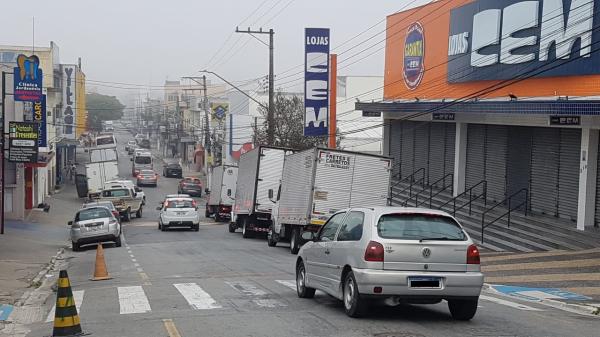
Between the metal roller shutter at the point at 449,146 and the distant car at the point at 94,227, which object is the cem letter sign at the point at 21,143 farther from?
the metal roller shutter at the point at 449,146

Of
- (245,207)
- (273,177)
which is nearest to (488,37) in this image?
(273,177)

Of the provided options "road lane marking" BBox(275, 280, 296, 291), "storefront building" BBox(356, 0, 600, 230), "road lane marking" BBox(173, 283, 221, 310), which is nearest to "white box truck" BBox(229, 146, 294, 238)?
"storefront building" BBox(356, 0, 600, 230)

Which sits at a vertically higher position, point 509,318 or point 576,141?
point 576,141

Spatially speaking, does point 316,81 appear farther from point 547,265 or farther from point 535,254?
point 547,265

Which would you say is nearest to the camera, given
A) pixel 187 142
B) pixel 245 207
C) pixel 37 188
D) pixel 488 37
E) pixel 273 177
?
pixel 488 37

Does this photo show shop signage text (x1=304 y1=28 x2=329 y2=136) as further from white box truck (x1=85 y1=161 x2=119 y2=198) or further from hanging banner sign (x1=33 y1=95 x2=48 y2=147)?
white box truck (x1=85 y1=161 x2=119 y2=198)

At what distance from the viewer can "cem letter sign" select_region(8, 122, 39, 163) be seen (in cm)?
3694

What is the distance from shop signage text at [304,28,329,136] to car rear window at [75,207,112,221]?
42.4 feet

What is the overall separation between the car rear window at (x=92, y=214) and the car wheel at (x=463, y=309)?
69.8 feet

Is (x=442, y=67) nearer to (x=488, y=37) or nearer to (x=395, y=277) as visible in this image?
(x=488, y=37)

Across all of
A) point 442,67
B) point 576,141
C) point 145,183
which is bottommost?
point 145,183

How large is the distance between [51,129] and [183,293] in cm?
5147

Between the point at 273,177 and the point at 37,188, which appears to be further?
the point at 37,188

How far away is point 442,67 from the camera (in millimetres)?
36250
